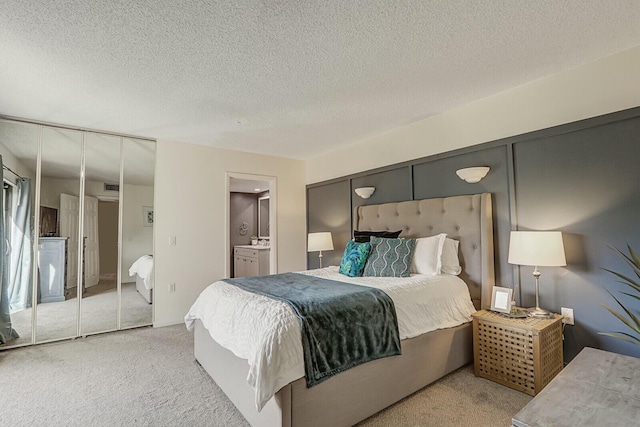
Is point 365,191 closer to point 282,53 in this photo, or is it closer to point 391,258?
point 391,258

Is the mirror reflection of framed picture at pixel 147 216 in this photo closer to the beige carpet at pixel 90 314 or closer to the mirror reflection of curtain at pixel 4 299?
the beige carpet at pixel 90 314

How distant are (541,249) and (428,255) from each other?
3.05ft

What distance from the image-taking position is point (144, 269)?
12.8ft

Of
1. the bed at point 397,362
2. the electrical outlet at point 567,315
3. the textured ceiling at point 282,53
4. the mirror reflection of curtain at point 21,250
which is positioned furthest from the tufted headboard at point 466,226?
the mirror reflection of curtain at point 21,250

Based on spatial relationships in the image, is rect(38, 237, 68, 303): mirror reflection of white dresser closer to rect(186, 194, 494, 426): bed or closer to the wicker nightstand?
rect(186, 194, 494, 426): bed

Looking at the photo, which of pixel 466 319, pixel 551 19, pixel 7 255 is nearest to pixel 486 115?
pixel 551 19

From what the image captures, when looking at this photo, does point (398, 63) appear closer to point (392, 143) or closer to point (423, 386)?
point (392, 143)

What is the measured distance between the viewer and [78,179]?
3613mm

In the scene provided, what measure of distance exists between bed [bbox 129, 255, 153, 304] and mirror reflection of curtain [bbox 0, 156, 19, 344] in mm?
1117

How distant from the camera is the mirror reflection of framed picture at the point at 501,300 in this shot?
2.44m

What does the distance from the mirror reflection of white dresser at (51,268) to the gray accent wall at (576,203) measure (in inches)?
174

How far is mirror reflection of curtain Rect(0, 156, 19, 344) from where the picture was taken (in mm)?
3125

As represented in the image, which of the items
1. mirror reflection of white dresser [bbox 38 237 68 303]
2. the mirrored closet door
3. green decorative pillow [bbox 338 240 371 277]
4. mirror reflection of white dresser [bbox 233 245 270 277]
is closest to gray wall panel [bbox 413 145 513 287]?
green decorative pillow [bbox 338 240 371 277]

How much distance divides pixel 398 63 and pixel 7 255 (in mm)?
4265
